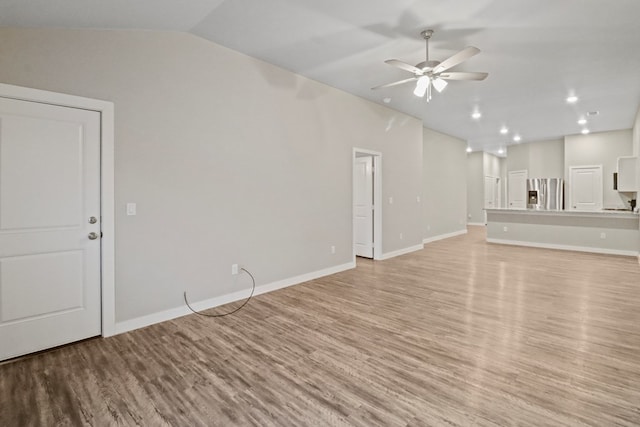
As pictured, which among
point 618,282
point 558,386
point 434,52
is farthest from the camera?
point 618,282

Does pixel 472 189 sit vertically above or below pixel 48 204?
above

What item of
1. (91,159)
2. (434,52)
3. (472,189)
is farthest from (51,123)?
(472,189)

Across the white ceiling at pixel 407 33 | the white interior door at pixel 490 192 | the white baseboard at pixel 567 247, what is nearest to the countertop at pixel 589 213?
the white baseboard at pixel 567 247

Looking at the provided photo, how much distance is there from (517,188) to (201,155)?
1110 centimetres

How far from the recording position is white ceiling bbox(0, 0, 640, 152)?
2818mm

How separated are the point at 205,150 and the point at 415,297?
3.16 m

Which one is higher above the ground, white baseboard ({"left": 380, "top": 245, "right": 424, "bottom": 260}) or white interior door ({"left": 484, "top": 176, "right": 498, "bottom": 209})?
white interior door ({"left": 484, "top": 176, "right": 498, "bottom": 209})

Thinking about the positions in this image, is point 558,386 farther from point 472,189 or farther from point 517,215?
point 472,189

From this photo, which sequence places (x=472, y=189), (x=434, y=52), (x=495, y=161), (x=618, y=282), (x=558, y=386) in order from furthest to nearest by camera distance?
(x=495, y=161) < (x=472, y=189) < (x=618, y=282) < (x=434, y=52) < (x=558, y=386)

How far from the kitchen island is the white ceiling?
2792 mm

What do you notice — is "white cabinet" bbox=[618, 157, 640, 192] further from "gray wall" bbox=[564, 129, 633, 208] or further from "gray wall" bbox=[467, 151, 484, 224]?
"gray wall" bbox=[467, 151, 484, 224]

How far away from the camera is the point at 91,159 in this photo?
2.90m

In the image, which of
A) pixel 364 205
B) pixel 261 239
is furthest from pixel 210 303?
pixel 364 205

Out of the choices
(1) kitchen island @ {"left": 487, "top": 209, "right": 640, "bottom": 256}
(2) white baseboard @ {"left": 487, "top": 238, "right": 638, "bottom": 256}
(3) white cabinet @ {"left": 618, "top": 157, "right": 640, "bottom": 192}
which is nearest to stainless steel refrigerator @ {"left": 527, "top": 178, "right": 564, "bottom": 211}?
(1) kitchen island @ {"left": 487, "top": 209, "right": 640, "bottom": 256}
